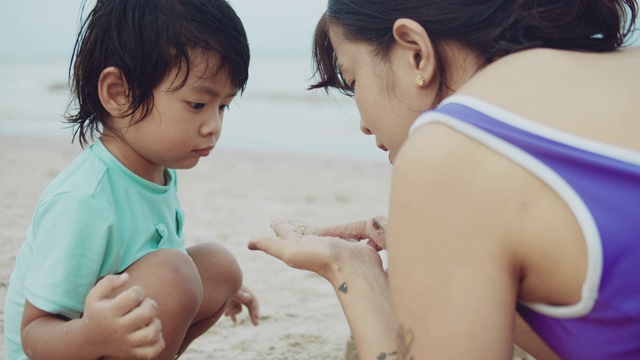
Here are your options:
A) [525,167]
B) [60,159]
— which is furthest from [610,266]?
[60,159]

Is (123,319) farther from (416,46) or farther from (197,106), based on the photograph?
(416,46)

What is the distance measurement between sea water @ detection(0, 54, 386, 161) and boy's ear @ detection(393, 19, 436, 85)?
2892 mm

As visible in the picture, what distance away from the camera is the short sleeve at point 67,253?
6.57 feet

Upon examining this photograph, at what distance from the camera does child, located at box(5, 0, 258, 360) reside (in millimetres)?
2023

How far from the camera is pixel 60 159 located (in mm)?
7320

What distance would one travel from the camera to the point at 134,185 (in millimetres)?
2295

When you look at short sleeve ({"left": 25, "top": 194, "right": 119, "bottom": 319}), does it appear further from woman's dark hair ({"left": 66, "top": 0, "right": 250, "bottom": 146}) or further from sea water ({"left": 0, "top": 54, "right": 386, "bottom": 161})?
sea water ({"left": 0, "top": 54, "right": 386, "bottom": 161})

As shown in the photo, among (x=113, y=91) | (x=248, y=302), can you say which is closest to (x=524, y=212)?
(x=113, y=91)

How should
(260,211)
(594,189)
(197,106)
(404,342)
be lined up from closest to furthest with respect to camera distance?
(594,189) → (404,342) → (197,106) → (260,211)

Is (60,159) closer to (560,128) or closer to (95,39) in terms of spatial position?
(95,39)

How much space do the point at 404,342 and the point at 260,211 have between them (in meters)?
3.91

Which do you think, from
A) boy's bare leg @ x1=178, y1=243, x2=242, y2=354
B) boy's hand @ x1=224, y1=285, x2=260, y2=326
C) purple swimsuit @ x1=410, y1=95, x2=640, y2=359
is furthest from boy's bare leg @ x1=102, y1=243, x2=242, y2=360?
purple swimsuit @ x1=410, y1=95, x2=640, y2=359

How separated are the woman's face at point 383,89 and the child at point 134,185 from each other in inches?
22.0

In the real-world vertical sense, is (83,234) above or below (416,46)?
below
